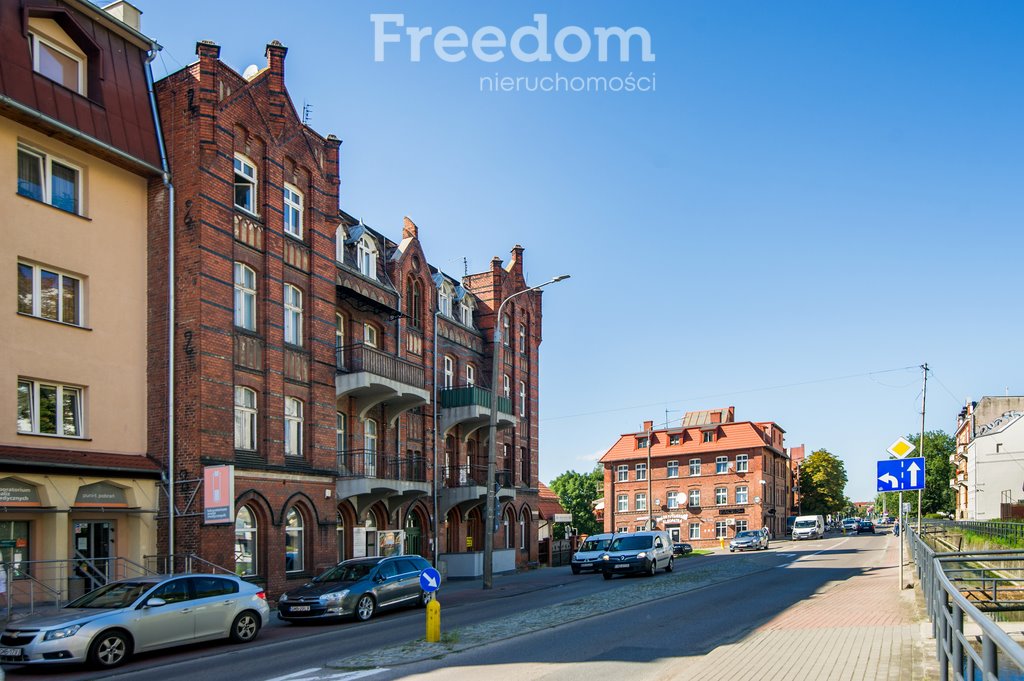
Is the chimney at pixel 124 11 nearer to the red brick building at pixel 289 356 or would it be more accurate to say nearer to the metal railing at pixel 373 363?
the red brick building at pixel 289 356

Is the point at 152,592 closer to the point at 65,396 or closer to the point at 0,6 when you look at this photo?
the point at 65,396

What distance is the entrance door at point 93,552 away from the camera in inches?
822

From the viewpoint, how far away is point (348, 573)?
21.4 metres

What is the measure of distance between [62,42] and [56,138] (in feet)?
8.02

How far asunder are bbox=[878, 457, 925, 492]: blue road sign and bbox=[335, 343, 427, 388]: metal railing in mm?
15431

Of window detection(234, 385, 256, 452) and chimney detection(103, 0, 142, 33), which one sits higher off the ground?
chimney detection(103, 0, 142, 33)

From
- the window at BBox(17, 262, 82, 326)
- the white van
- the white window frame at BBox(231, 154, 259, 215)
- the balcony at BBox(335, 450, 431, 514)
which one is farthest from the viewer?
the white van

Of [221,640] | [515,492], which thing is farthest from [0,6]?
[515,492]

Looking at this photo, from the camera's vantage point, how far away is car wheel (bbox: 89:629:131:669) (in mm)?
13992

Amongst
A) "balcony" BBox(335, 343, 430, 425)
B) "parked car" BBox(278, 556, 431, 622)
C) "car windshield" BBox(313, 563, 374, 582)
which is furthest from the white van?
"car windshield" BBox(313, 563, 374, 582)

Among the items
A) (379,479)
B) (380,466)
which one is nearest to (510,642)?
(379,479)

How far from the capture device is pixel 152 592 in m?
15.5

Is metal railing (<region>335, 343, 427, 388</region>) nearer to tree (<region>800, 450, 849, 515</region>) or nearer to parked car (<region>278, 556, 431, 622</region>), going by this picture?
parked car (<region>278, 556, 431, 622</region>)

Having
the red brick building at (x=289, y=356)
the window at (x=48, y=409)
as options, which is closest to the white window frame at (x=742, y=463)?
the red brick building at (x=289, y=356)
